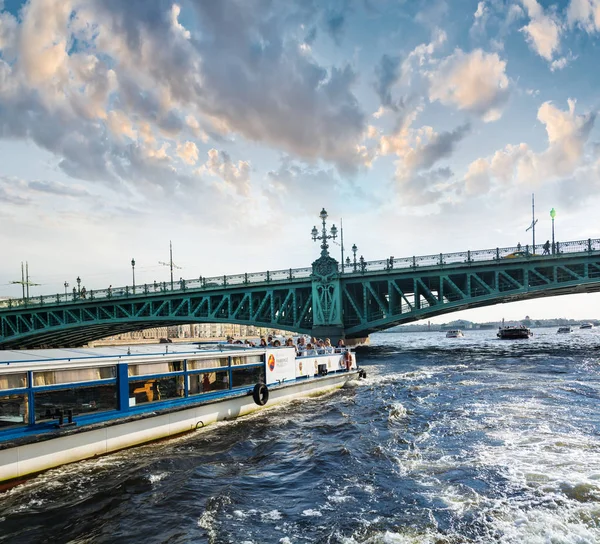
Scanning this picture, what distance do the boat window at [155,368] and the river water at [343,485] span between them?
2364 millimetres

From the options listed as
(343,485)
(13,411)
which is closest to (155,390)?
(13,411)

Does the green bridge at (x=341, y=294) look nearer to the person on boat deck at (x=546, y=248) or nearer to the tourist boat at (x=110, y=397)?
the person on boat deck at (x=546, y=248)

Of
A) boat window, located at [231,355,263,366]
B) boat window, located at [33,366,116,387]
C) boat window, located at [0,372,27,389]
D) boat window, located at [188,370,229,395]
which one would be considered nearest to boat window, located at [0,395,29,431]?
boat window, located at [0,372,27,389]

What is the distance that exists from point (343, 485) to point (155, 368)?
312 inches

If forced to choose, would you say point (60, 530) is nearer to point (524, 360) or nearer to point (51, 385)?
point (51, 385)

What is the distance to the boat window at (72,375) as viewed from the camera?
1304cm

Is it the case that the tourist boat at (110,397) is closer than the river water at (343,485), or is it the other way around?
the river water at (343,485)

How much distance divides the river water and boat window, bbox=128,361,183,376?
236 centimetres

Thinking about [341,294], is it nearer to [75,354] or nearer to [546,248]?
[546,248]

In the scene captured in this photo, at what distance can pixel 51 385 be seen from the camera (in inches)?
518

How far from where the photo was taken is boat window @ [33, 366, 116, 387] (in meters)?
13.0

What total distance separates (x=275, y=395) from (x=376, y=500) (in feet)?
40.2

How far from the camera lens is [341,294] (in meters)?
54.3

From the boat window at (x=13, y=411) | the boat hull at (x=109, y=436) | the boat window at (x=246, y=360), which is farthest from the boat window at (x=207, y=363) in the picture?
the boat window at (x=13, y=411)
